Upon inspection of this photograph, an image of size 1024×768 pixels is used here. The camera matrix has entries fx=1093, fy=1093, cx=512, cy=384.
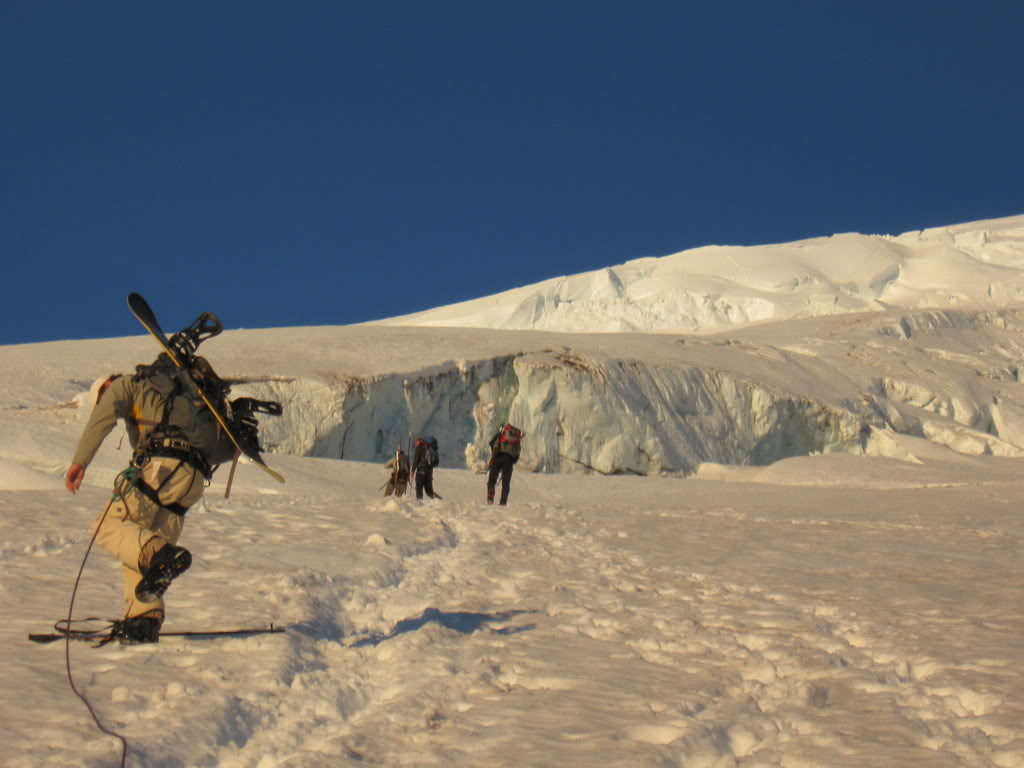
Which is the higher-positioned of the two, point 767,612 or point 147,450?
point 147,450

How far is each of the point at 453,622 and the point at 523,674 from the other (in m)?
1.21

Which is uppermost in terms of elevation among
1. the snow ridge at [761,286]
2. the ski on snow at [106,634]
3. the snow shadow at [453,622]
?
the snow ridge at [761,286]

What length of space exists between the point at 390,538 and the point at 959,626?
17.0 ft

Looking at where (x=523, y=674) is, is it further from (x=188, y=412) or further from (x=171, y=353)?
(x=171, y=353)

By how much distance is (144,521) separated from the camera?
547 cm

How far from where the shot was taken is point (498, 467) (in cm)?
1631

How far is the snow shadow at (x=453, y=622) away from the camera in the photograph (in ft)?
19.7

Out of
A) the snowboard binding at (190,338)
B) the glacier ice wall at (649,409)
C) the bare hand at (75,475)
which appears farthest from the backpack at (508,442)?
the bare hand at (75,475)

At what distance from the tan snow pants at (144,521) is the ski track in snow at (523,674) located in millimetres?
352

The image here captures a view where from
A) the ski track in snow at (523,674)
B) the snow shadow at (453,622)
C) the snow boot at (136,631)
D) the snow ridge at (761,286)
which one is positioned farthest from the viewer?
the snow ridge at (761,286)

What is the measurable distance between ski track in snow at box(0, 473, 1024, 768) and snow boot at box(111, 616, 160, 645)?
10 cm

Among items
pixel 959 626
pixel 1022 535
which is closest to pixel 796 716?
pixel 959 626

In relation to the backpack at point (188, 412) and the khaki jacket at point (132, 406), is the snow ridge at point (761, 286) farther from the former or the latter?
the khaki jacket at point (132, 406)

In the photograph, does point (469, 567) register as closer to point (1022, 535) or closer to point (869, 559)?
point (869, 559)
